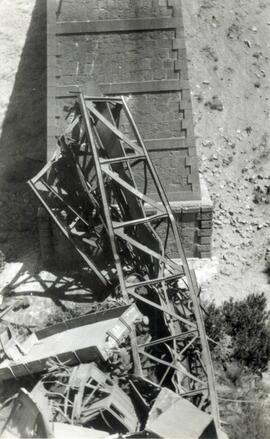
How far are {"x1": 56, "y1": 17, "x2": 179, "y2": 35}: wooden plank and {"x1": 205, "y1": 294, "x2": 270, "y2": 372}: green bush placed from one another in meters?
7.41

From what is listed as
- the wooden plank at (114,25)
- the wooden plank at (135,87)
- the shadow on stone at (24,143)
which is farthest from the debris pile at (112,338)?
the shadow on stone at (24,143)

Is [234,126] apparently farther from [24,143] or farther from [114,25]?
[24,143]

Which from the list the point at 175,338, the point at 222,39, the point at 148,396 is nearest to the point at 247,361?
the point at 175,338

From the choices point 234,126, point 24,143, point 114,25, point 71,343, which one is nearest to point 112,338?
point 71,343

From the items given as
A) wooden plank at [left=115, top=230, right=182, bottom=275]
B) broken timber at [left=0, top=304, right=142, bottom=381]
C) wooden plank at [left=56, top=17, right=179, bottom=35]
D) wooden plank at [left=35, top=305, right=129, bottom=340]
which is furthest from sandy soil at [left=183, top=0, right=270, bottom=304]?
wooden plank at [left=56, top=17, right=179, bottom=35]

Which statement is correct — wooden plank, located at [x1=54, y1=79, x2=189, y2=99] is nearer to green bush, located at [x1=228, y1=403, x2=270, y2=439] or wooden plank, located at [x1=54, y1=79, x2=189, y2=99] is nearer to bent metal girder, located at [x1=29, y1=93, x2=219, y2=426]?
bent metal girder, located at [x1=29, y1=93, x2=219, y2=426]

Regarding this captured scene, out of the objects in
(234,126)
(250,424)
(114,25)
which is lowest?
(250,424)

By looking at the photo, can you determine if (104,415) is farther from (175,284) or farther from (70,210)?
(70,210)

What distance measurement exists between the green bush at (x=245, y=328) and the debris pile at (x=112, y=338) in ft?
2.54

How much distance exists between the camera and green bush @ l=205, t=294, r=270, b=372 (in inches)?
409

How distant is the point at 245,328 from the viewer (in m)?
11.0

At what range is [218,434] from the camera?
7383 mm

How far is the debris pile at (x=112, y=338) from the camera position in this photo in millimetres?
8180

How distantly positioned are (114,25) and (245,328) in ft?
27.5
